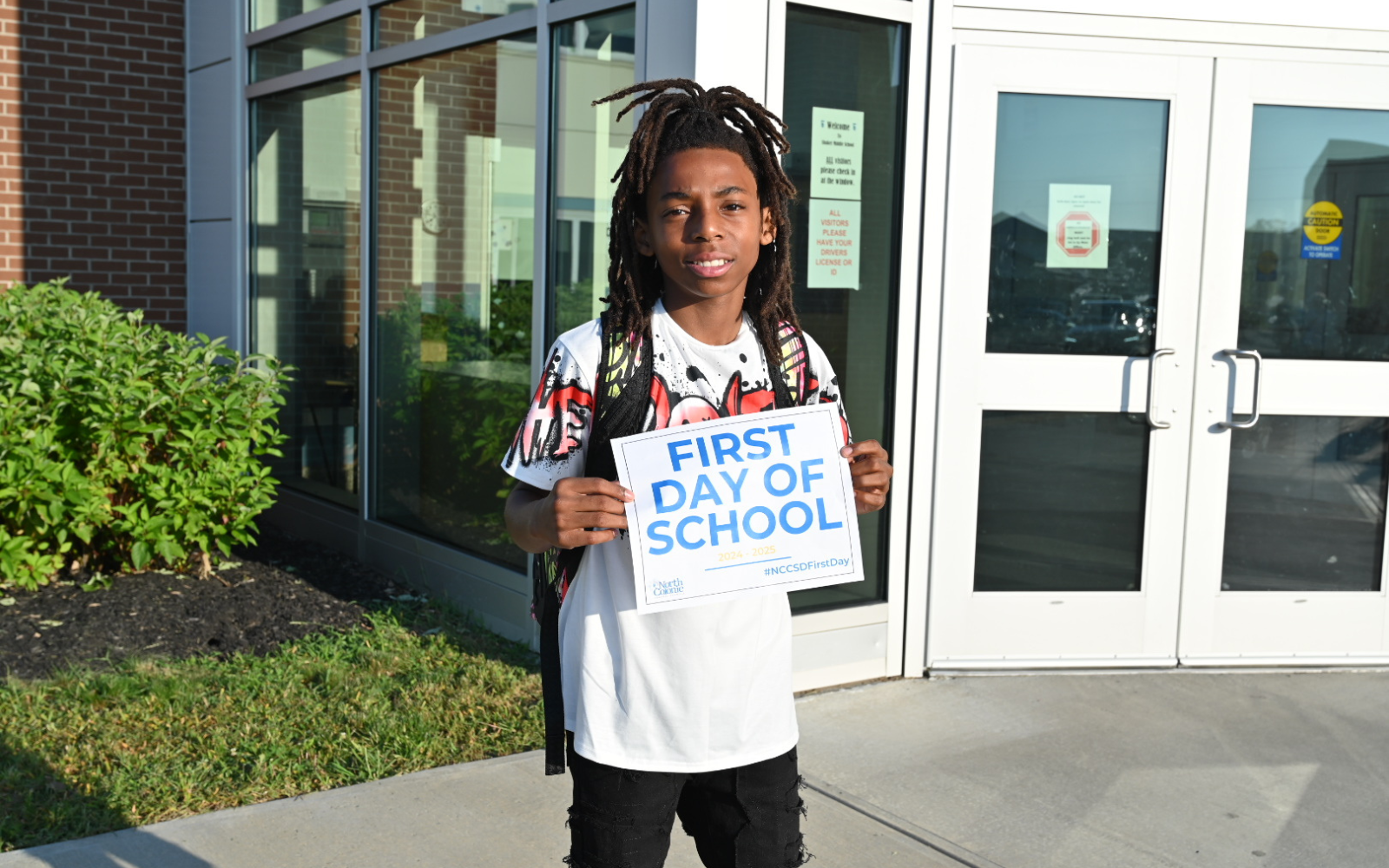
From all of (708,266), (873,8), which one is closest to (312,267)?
(873,8)

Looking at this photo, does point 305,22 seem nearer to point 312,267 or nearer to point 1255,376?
point 312,267

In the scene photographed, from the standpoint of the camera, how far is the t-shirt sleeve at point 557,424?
2076mm

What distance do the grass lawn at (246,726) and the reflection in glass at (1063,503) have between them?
5.95 ft

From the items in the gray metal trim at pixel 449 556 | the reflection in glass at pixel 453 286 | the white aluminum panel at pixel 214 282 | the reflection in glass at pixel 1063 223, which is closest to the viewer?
the reflection in glass at pixel 1063 223

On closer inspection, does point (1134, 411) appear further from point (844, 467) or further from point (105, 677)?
point (105, 677)

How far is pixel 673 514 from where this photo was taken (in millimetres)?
2021

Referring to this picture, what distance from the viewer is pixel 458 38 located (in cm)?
558

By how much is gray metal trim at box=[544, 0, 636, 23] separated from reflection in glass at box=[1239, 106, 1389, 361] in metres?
2.37

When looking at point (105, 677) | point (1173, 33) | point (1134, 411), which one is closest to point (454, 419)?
point (105, 677)

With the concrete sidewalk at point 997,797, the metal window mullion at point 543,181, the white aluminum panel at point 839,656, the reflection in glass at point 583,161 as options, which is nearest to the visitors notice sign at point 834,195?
the reflection in glass at point 583,161

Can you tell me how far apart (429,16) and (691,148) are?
416cm

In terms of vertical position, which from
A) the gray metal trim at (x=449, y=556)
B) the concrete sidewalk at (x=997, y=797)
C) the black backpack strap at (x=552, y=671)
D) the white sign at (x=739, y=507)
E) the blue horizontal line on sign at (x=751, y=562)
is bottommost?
the concrete sidewalk at (x=997, y=797)

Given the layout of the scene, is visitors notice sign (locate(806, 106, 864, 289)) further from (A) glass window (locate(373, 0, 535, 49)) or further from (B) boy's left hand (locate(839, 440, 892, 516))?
(B) boy's left hand (locate(839, 440, 892, 516))

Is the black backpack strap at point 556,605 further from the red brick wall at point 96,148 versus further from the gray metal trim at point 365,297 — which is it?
the red brick wall at point 96,148
